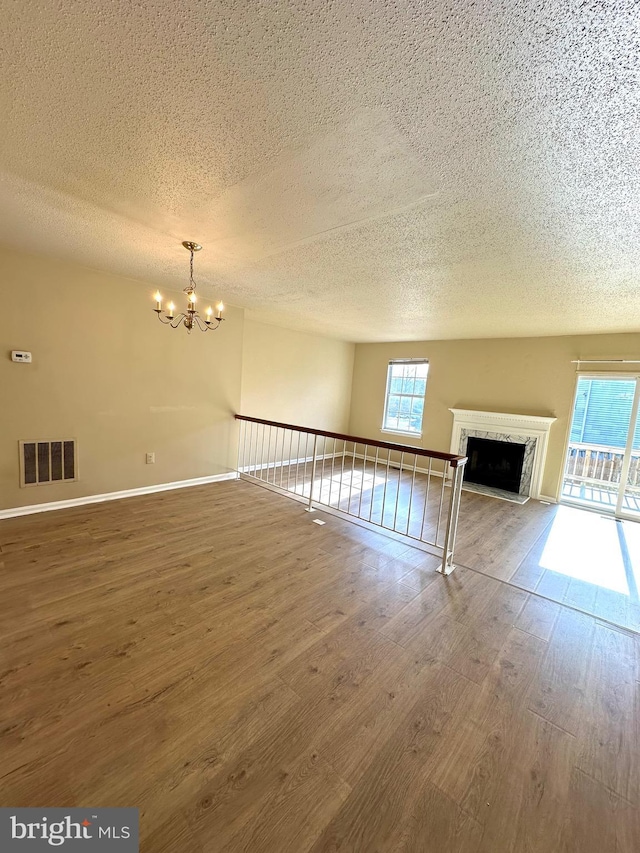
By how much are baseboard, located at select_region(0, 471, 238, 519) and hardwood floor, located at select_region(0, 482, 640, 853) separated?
59 cm

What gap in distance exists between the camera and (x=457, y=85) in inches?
43.4

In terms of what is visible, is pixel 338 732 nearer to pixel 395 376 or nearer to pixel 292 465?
pixel 292 465

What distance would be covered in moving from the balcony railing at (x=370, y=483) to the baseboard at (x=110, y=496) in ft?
1.73

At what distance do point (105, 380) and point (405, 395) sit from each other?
198 inches

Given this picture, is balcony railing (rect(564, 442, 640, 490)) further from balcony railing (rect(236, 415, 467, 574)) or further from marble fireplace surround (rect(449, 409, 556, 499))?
balcony railing (rect(236, 415, 467, 574))

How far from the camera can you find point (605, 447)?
4695 millimetres

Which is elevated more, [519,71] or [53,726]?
[519,71]

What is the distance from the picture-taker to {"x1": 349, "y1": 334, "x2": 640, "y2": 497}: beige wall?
4836 millimetres

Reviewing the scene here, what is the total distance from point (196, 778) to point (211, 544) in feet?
5.99

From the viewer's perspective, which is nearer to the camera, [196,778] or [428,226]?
[196,778]

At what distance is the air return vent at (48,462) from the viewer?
324 cm

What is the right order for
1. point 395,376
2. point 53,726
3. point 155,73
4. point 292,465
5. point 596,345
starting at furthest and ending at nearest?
point 395,376
point 292,465
point 596,345
point 53,726
point 155,73

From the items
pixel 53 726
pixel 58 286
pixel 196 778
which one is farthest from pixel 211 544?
pixel 58 286

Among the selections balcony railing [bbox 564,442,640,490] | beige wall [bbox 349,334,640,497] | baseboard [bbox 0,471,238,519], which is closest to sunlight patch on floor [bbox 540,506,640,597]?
balcony railing [bbox 564,442,640,490]
